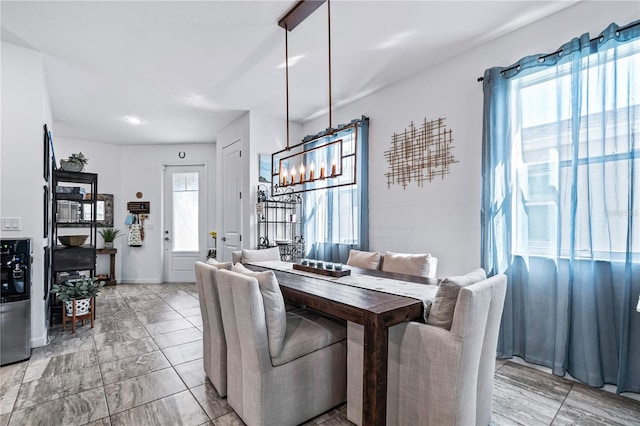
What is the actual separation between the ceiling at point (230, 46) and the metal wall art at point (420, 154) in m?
0.68

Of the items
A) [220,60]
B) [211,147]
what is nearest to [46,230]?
[220,60]

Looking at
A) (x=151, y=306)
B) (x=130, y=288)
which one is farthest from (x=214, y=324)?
(x=130, y=288)

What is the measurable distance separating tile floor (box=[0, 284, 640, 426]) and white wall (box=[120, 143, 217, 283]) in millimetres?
3136

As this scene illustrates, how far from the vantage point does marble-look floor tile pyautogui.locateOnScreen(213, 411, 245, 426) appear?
1.90 m

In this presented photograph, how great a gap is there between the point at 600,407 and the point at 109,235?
7.20m

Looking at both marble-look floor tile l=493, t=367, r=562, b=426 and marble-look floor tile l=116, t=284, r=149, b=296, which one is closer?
marble-look floor tile l=493, t=367, r=562, b=426

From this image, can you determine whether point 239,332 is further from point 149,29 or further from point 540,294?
point 149,29

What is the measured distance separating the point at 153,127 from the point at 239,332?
4.82 metres

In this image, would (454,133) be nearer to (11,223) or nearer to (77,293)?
(11,223)

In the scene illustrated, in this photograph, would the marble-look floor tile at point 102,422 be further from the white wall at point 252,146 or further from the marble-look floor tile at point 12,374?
the white wall at point 252,146

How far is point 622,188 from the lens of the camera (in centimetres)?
219

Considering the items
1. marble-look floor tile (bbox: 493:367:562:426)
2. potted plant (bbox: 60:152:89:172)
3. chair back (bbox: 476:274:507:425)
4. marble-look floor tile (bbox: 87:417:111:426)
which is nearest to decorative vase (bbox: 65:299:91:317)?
potted plant (bbox: 60:152:89:172)

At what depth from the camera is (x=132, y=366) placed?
2672 mm

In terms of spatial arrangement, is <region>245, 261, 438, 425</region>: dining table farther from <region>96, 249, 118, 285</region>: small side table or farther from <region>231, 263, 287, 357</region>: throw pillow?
<region>96, 249, 118, 285</region>: small side table
